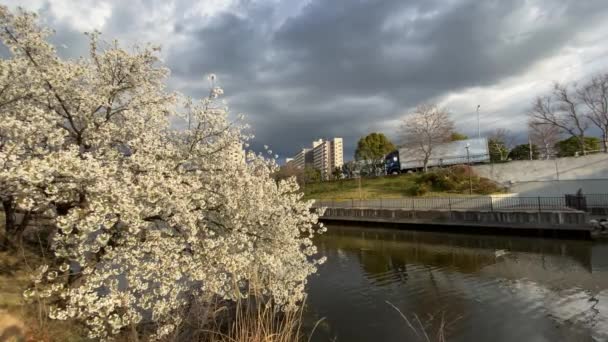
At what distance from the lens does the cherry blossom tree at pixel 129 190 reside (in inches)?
257

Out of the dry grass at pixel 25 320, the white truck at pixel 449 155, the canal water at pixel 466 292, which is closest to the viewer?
the dry grass at pixel 25 320

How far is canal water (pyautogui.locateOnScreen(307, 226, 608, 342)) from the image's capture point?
10344 mm

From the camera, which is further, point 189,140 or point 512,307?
point 512,307

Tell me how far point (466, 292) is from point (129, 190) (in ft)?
42.8

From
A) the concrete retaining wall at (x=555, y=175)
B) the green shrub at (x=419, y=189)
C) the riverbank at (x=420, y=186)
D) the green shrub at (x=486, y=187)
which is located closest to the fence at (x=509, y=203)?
the concrete retaining wall at (x=555, y=175)

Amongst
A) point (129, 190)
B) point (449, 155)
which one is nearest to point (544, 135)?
point (449, 155)

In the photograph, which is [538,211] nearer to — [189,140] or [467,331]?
[467,331]

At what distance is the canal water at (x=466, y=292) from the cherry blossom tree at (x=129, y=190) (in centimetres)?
357

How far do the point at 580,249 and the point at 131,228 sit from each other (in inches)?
928

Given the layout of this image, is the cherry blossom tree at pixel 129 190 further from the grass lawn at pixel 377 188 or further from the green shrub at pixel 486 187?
the grass lawn at pixel 377 188

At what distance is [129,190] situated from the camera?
21.8ft

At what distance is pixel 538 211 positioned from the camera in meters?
24.7

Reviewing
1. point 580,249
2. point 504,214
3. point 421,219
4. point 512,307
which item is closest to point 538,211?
point 504,214

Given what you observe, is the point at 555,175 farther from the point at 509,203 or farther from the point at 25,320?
the point at 25,320
